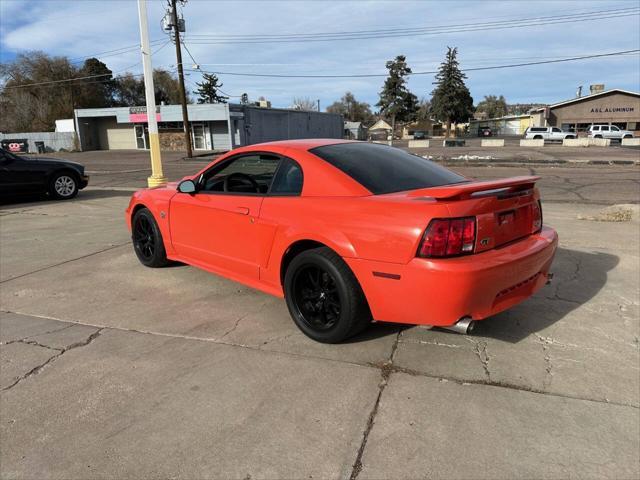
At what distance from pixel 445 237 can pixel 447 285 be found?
29 cm

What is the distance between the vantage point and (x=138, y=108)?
45.1m

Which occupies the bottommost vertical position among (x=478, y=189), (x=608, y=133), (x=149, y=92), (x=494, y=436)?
(x=494, y=436)

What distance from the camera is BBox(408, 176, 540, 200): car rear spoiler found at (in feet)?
9.31

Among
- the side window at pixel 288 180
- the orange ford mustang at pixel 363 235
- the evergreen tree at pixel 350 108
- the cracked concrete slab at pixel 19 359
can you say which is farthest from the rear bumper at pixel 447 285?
the evergreen tree at pixel 350 108

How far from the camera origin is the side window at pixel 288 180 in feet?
11.9

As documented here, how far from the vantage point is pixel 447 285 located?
2764 millimetres

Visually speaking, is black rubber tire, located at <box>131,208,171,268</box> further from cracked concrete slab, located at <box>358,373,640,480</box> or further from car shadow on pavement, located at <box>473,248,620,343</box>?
car shadow on pavement, located at <box>473,248,620,343</box>

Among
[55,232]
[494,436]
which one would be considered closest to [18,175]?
[55,232]

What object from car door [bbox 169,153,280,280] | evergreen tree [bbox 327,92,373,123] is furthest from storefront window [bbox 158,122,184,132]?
evergreen tree [bbox 327,92,373,123]

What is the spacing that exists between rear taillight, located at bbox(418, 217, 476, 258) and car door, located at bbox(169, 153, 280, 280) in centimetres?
130

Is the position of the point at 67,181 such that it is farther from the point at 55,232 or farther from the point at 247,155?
the point at 247,155

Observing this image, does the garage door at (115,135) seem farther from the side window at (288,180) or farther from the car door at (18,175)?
the side window at (288,180)

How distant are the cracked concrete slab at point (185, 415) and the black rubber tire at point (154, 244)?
1783mm

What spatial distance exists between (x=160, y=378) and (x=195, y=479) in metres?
1.01
